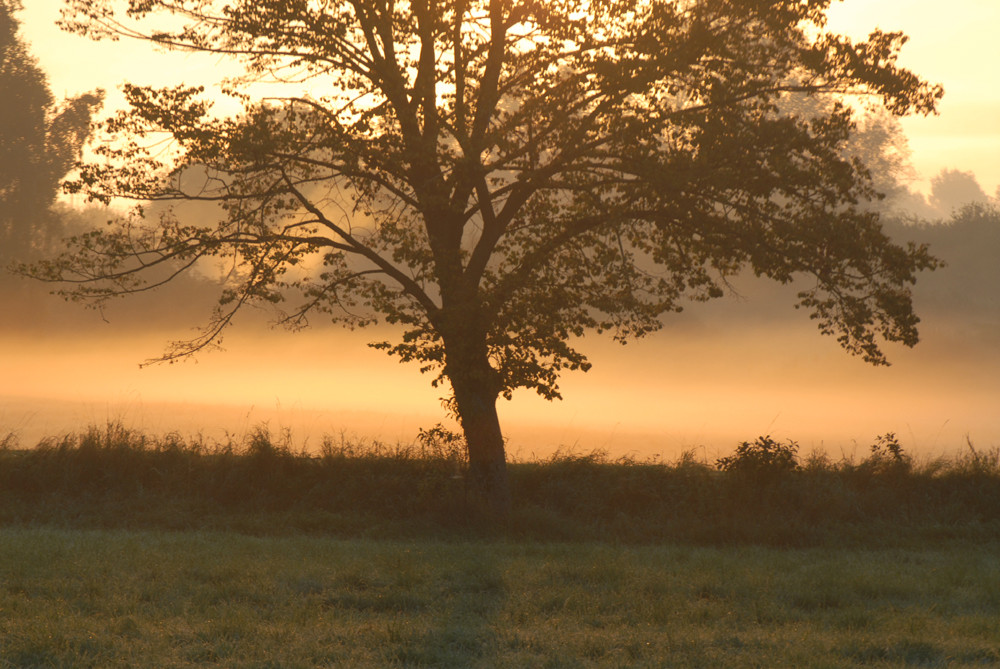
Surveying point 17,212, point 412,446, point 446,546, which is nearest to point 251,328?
point 17,212

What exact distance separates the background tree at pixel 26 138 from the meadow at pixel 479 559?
133 ft

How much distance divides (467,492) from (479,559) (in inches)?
159

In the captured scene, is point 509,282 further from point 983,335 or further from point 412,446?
point 983,335

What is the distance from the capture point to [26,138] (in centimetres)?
5297

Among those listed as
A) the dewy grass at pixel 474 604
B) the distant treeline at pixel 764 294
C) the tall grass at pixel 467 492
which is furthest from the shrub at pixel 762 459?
the distant treeline at pixel 764 294

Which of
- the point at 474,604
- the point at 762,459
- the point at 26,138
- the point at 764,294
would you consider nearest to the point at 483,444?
the point at 762,459

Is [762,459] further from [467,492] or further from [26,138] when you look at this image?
[26,138]

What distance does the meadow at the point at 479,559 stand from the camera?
858 centimetres

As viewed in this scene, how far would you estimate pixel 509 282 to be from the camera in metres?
15.1

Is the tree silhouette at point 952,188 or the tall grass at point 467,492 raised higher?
the tree silhouette at point 952,188

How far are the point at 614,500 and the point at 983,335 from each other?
152 ft

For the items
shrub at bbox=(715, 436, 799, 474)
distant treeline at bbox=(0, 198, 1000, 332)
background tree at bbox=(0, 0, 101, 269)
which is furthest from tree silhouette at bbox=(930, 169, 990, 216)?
shrub at bbox=(715, 436, 799, 474)

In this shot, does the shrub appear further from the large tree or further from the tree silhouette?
the tree silhouette

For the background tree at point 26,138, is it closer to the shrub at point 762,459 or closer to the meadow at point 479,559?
the meadow at point 479,559
